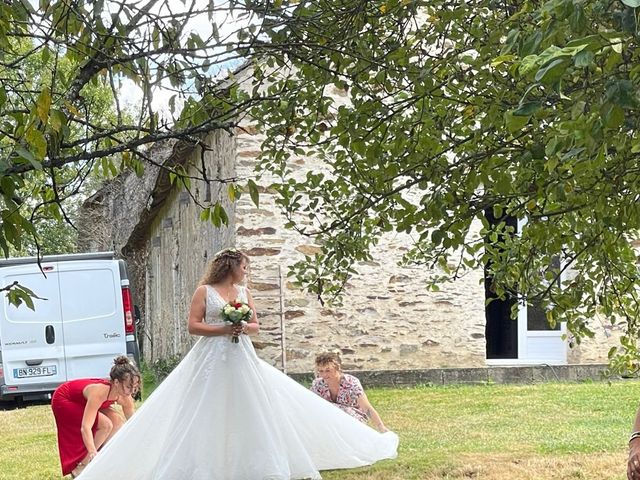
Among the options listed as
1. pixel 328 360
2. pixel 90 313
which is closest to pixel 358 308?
pixel 90 313

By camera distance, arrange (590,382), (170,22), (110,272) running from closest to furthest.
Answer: (170,22), (590,382), (110,272)

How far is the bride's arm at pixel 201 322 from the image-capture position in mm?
7859

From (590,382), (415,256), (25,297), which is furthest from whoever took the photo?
(590,382)

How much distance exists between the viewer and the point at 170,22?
449 cm

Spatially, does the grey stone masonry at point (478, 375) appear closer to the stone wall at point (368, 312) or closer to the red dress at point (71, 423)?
the stone wall at point (368, 312)

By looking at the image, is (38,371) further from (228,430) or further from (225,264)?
(228,430)

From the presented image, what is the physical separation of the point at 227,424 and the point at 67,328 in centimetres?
781

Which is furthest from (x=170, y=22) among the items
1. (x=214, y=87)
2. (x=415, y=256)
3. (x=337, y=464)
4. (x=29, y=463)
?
(x=29, y=463)

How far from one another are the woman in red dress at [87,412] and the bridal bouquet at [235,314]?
0.82m

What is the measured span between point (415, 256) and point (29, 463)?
4.56 m

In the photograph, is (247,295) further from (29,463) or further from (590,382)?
(590,382)

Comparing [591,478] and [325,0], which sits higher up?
[325,0]

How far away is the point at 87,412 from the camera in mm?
7816

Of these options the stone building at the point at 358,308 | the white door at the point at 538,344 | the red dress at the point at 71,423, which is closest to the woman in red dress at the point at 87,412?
the red dress at the point at 71,423
